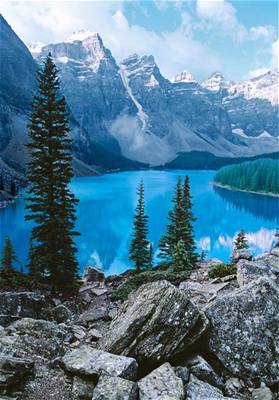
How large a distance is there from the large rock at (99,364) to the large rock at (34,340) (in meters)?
1.49

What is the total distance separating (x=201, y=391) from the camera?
274 inches

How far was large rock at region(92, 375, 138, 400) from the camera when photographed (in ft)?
20.5

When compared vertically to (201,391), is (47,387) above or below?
below

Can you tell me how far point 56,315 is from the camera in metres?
14.6

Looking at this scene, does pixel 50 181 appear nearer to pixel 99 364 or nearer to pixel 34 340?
pixel 34 340

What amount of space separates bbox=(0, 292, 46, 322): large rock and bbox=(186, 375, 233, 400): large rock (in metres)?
7.90

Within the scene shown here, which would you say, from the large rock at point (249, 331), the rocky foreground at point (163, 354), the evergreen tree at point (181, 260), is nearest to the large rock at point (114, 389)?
the rocky foreground at point (163, 354)

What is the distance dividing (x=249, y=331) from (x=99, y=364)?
13.0 ft

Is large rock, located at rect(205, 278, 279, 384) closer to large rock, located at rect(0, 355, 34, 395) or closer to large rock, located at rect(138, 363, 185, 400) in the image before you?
large rock, located at rect(138, 363, 185, 400)

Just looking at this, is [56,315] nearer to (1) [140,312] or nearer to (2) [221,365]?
(1) [140,312]

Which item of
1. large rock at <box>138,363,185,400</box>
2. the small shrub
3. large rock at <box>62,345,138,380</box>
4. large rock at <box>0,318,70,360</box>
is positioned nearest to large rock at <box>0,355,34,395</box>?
large rock at <box>62,345,138,380</box>

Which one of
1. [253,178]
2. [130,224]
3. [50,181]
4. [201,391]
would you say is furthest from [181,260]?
[253,178]

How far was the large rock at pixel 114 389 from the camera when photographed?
6.26 m

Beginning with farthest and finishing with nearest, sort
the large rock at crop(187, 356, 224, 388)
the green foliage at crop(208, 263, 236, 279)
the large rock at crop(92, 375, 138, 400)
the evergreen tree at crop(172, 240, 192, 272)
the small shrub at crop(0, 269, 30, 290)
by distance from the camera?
the evergreen tree at crop(172, 240, 192, 272), the small shrub at crop(0, 269, 30, 290), the green foliage at crop(208, 263, 236, 279), the large rock at crop(187, 356, 224, 388), the large rock at crop(92, 375, 138, 400)
